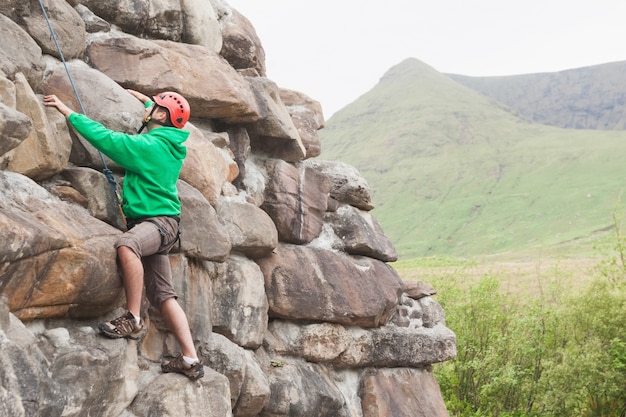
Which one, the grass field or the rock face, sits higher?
the rock face

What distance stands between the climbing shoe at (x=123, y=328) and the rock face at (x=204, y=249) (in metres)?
0.13

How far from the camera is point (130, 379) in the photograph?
26.8 feet

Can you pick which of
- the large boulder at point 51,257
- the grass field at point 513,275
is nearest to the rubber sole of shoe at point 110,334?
the large boulder at point 51,257

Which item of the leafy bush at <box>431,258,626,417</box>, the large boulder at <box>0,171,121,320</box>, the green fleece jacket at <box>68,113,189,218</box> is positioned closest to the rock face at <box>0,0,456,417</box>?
the large boulder at <box>0,171,121,320</box>

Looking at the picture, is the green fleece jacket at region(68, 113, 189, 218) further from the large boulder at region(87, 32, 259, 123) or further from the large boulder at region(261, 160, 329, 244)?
the large boulder at region(261, 160, 329, 244)

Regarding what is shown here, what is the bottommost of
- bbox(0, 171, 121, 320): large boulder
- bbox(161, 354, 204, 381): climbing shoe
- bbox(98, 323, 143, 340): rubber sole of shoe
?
bbox(161, 354, 204, 381): climbing shoe

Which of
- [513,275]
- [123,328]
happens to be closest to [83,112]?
[123,328]

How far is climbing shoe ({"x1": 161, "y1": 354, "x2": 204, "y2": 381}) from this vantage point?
867 centimetres

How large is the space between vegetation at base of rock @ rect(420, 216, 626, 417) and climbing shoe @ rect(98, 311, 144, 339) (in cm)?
1973

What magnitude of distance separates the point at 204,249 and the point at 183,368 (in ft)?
6.86

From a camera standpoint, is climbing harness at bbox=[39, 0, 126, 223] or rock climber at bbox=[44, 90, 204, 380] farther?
climbing harness at bbox=[39, 0, 126, 223]

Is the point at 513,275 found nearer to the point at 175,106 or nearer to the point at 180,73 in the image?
the point at 180,73

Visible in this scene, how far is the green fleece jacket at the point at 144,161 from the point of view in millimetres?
8500

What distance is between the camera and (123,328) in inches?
321
